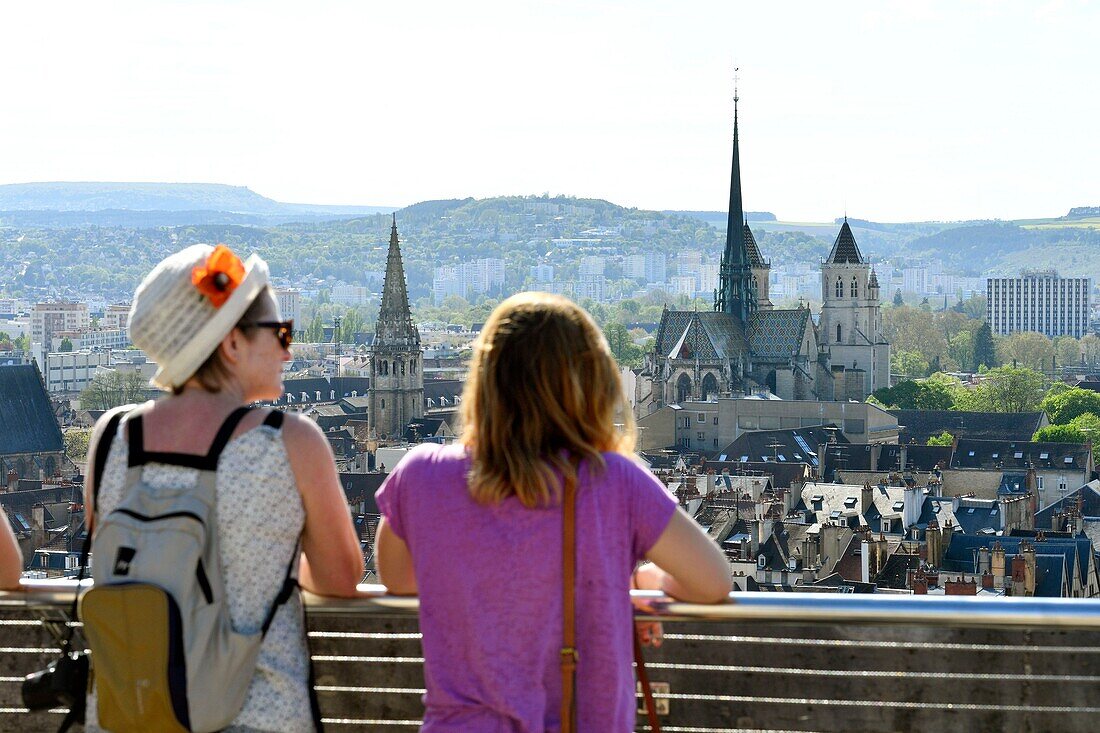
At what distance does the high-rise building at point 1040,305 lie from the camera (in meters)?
176

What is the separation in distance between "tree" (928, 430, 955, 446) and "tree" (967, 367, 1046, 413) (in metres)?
13.5

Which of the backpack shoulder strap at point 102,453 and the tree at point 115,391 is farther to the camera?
the tree at point 115,391

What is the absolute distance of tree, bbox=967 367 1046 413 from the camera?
243 ft

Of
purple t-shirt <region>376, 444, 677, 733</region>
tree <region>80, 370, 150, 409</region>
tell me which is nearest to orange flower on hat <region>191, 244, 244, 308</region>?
purple t-shirt <region>376, 444, 677, 733</region>

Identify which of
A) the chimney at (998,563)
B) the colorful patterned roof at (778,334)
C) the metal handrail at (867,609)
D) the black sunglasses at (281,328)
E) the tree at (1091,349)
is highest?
the black sunglasses at (281,328)

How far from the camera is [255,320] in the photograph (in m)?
2.90

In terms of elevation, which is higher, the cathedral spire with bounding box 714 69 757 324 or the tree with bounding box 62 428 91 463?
the cathedral spire with bounding box 714 69 757 324

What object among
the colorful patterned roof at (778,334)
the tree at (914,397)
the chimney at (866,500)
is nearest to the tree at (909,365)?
the tree at (914,397)

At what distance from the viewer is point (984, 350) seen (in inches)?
4988

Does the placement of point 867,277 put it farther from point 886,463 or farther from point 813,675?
point 813,675

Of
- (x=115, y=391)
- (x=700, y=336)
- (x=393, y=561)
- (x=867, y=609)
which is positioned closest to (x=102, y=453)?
(x=393, y=561)

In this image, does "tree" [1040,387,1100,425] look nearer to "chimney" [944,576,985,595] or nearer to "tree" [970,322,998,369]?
"chimney" [944,576,985,595]

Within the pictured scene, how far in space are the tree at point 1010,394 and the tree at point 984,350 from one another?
5026 cm

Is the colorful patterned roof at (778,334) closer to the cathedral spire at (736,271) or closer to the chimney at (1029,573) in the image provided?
the cathedral spire at (736,271)
